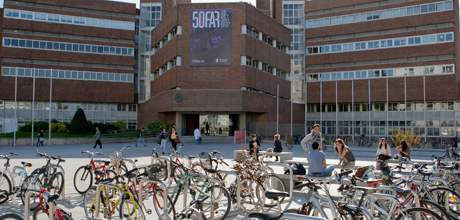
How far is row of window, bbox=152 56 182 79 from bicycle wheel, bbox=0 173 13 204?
42.9 meters

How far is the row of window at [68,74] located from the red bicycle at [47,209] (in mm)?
58658

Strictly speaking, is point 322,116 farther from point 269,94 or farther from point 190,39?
point 190,39

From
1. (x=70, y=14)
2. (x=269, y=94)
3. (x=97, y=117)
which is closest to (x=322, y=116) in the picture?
(x=269, y=94)

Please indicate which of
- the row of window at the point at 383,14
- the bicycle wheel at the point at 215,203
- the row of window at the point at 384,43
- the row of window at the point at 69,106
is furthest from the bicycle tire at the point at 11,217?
the row of window at the point at 383,14

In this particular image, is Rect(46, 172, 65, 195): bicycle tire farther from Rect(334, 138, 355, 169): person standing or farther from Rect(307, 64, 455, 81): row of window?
Rect(307, 64, 455, 81): row of window

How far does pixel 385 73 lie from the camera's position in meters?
62.0

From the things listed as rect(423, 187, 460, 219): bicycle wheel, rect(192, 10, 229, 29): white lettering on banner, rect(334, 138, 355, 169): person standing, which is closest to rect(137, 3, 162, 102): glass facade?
rect(192, 10, 229, 29): white lettering on banner

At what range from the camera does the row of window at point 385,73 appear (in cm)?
5802

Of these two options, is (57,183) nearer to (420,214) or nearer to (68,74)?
(420,214)

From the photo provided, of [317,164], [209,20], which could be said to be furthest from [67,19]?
[317,164]

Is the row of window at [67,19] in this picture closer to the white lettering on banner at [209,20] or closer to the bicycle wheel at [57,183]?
the white lettering on banner at [209,20]

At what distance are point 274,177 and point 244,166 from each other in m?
0.95

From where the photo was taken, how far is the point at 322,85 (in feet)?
221

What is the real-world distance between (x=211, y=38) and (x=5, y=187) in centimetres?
4280
